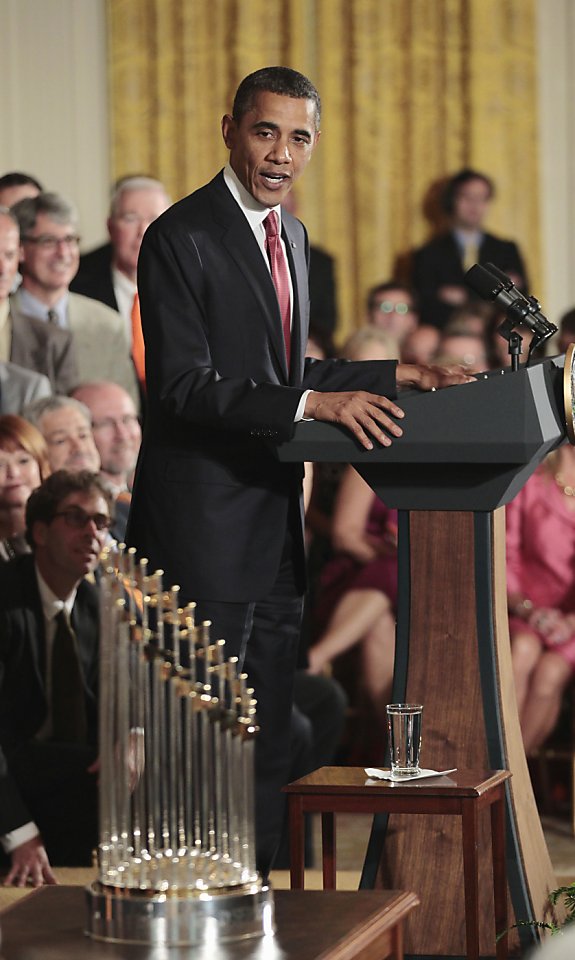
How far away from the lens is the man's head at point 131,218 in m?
4.89

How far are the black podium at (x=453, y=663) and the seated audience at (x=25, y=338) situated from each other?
2.10 m

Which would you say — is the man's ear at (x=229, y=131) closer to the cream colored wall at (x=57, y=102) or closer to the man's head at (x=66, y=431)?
the man's head at (x=66, y=431)

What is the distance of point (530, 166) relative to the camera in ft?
24.8

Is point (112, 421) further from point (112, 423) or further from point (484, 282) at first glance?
point (484, 282)

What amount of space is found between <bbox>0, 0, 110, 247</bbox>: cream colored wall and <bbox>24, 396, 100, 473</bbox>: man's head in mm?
3026

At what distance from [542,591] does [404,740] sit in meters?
2.56

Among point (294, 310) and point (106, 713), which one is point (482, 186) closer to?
point (294, 310)

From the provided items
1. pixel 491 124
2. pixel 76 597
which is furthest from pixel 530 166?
pixel 76 597

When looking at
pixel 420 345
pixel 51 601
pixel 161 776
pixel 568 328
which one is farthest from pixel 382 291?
pixel 161 776

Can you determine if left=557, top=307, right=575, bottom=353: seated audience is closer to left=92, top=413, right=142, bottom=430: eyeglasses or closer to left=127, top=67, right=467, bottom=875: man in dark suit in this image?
left=92, top=413, right=142, bottom=430: eyeglasses

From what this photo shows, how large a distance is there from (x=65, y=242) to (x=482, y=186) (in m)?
3.11

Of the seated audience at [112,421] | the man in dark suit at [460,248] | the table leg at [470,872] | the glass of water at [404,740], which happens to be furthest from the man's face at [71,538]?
the man in dark suit at [460,248]

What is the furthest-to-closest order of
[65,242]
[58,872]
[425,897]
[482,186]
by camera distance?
[482,186] → [65,242] → [58,872] → [425,897]

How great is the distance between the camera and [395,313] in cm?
660
